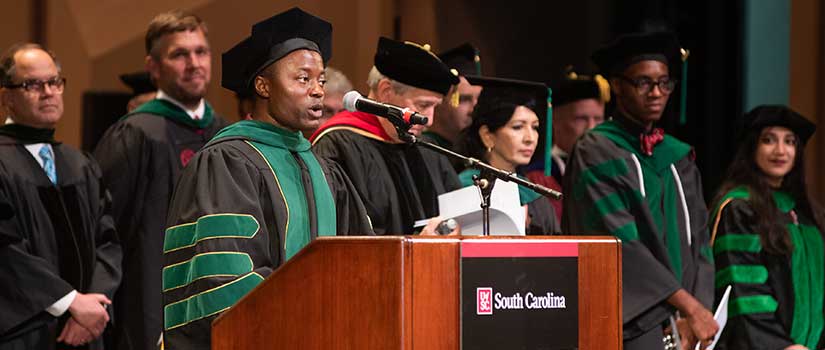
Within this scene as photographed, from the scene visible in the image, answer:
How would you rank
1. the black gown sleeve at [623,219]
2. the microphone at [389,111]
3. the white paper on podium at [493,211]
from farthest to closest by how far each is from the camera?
the black gown sleeve at [623,219] → the white paper on podium at [493,211] → the microphone at [389,111]

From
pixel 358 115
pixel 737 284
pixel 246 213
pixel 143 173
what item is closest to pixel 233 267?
pixel 246 213

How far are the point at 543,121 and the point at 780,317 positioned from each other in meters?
1.43

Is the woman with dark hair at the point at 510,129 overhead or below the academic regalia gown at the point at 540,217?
overhead

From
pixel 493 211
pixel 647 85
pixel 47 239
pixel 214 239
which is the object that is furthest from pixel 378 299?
pixel 647 85

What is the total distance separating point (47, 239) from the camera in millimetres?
4285

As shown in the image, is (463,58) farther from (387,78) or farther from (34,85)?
(34,85)

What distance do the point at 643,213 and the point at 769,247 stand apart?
0.93 meters

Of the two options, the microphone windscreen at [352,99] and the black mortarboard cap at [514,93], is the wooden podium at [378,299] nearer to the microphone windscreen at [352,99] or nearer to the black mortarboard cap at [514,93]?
the microphone windscreen at [352,99]

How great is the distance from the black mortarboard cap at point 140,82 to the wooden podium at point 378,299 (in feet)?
10.8

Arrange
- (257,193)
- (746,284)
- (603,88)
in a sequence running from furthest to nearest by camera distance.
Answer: (603,88) → (746,284) → (257,193)

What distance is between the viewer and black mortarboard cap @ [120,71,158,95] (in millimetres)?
5668

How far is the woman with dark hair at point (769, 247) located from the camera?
527 centimetres

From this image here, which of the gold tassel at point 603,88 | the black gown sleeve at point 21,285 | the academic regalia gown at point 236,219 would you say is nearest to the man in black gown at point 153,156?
the black gown sleeve at point 21,285

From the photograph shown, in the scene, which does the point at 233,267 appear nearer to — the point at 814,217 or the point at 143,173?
the point at 143,173
